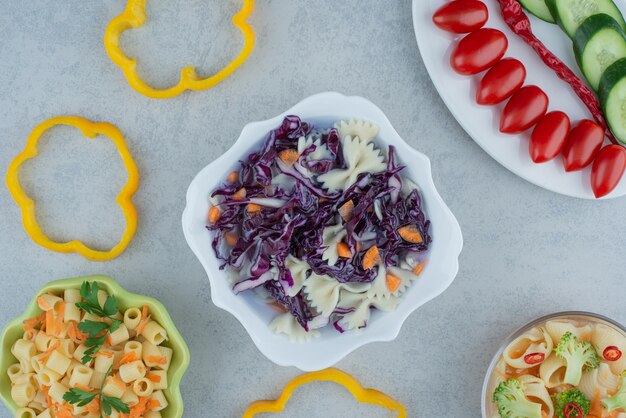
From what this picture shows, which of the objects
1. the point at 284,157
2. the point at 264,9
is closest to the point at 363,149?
the point at 284,157

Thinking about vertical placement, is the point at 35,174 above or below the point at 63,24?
below

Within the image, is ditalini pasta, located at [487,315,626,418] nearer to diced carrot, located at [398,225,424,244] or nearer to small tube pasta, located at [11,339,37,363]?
diced carrot, located at [398,225,424,244]

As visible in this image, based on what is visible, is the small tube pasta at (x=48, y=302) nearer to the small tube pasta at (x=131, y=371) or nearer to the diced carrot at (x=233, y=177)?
the small tube pasta at (x=131, y=371)

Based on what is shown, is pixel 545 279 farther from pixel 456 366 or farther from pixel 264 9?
pixel 264 9

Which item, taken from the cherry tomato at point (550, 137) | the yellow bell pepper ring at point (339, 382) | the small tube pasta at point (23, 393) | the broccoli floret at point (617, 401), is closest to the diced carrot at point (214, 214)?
the yellow bell pepper ring at point (339, 382)

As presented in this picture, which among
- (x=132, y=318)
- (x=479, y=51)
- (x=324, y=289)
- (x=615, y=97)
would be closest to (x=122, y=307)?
(x=132, y=318)

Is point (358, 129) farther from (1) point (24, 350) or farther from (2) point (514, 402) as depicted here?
(1) point (24, 350)
